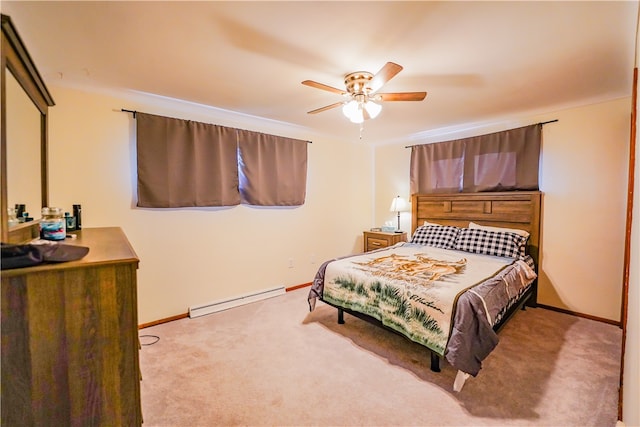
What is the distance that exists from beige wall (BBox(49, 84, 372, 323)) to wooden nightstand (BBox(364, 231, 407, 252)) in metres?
0.44

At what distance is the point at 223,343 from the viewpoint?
250 centimetres

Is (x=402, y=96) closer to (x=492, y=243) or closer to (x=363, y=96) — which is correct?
(x=363, y=96)

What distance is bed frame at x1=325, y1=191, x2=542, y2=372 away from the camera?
325 centimetres

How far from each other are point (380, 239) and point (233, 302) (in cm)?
233

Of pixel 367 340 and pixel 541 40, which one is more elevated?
pixel 541 40

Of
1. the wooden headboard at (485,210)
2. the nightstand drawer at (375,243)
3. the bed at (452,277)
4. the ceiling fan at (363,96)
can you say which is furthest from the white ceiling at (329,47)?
the nightstand drawer at (375,243)

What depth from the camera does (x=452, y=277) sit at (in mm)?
2369

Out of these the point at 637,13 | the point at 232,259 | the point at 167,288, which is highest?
the point at 637,13

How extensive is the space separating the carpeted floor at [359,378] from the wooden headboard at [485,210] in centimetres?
108

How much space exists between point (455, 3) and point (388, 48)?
49 cm

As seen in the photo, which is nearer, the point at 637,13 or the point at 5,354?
the point at 5,354

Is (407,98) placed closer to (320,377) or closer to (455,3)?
(455,3)

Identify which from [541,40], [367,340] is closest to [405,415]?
[367,340]

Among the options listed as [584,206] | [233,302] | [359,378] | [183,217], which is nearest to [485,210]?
[584,206]
